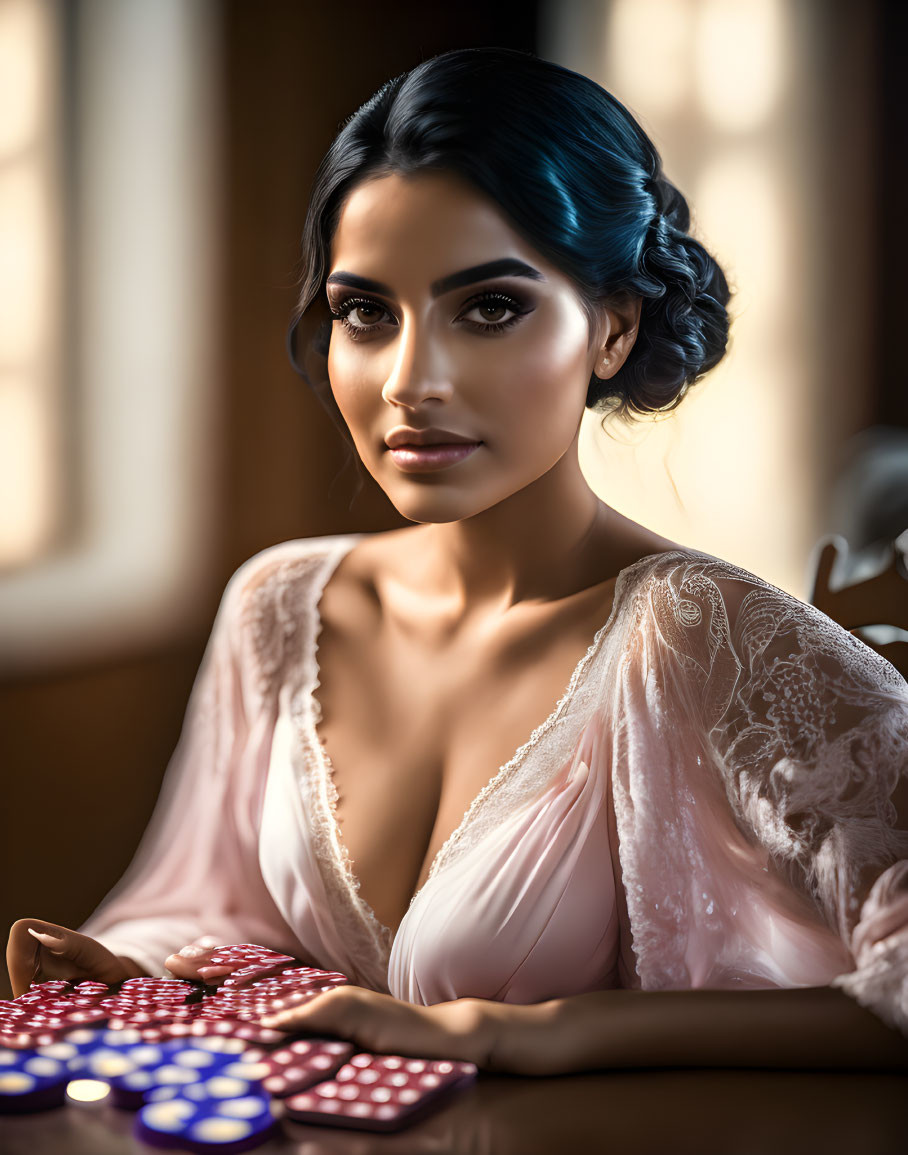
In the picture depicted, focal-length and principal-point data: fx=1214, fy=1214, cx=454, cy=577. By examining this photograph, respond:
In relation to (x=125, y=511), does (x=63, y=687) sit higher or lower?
lower

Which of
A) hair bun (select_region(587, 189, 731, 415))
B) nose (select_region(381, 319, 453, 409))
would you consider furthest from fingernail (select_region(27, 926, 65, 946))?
hair bun (select_region(587, 189, 731, 415))

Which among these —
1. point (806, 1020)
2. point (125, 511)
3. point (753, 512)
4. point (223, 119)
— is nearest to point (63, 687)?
point (125, 511)

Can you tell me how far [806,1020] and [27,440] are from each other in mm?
1058

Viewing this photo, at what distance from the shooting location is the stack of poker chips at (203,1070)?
76 cm

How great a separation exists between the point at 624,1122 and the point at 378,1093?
159mm

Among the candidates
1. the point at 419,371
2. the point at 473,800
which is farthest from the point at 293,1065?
the point at 419,371

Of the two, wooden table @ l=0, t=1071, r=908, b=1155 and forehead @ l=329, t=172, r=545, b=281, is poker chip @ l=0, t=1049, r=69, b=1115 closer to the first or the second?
wooden table @ l=0, t=1071, r=908, b=1155

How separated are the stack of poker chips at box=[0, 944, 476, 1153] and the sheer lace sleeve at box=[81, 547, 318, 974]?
7.0 inches

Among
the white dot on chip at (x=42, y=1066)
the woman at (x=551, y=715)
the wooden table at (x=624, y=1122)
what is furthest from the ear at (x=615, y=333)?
the white dot on chip at (x=42, y=1066)

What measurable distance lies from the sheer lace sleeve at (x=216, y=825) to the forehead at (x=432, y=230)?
465 mm

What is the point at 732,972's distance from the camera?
3.08 feet

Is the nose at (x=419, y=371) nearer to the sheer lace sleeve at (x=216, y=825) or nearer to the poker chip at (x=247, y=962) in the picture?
the sheer lace sleeve at (x=216, y=825)

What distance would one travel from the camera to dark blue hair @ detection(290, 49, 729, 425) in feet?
3.12

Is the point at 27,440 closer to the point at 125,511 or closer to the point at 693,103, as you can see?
the point at 125,511
